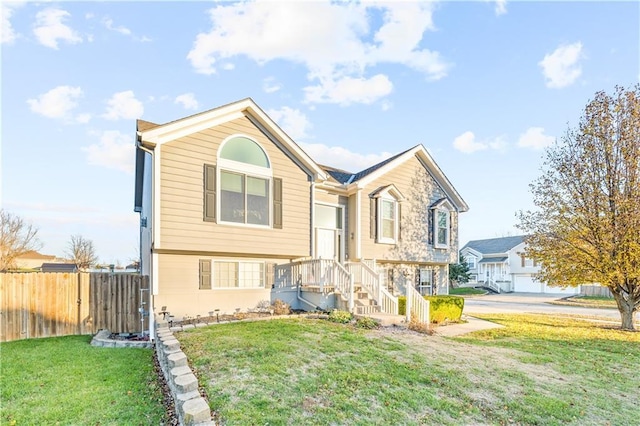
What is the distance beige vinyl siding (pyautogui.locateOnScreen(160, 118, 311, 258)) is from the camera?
32.4 ft

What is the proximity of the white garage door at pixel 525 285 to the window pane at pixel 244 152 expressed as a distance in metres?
37.7

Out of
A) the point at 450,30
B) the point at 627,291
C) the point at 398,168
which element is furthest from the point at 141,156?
the point at 627,291

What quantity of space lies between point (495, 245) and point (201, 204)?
44.9 meters

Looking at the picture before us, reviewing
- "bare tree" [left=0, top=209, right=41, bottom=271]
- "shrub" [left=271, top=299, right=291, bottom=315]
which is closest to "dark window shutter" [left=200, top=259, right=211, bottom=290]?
"shrub" [left=271, top=299, right=291, bottom=315]

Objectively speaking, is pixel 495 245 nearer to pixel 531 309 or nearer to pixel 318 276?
pixel 531 309

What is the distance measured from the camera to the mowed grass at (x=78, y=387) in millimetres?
4570

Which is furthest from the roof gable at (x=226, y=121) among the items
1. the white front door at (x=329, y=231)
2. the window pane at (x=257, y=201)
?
the white front door at (x=329, y=231)

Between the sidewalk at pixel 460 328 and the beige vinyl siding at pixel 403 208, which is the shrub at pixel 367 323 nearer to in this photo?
the sidewalk at pixel 460 328

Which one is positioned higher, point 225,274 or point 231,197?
point 231,197

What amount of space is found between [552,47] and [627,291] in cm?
929

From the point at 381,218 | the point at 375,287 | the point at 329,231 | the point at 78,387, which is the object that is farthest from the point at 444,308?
the point at 78,387

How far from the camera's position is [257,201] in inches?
458

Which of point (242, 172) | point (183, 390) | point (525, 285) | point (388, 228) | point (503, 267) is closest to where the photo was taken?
point (183, 390)

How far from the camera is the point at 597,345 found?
9.73 meters
